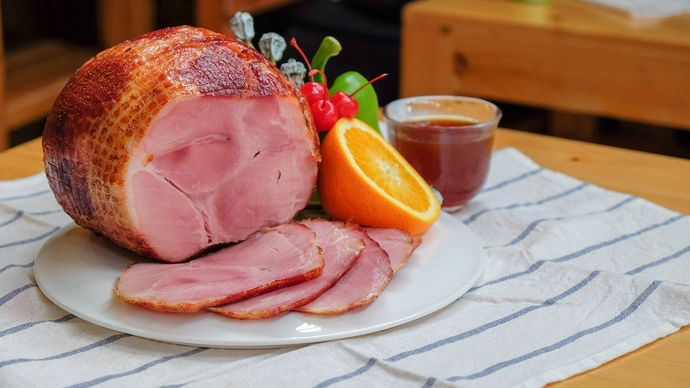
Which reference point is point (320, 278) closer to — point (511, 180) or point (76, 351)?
point (76, 351)

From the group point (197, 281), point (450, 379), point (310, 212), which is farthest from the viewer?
point (310, 212)

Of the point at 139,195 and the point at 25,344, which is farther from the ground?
the point at 139,195

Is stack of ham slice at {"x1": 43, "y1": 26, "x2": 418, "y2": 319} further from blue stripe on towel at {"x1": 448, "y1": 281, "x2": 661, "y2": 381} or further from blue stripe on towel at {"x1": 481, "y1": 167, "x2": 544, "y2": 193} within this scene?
blue stripe on towel at {"x1": 481, "y1": 167, "x2": 544, "y2": 193}

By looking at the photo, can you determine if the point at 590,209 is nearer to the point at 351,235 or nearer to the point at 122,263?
the point at 351,235

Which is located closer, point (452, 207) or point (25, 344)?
point (25, 344)

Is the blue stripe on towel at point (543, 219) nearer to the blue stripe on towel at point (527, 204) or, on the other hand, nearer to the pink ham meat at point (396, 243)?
the blue stripe on towel at point (527, 204)

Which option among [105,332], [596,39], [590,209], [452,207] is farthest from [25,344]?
[596,39]

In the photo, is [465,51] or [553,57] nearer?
[553,57]

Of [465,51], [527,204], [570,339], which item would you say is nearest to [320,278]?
[570,339]
